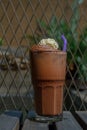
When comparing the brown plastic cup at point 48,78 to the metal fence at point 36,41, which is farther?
the metal fence at point 36,41

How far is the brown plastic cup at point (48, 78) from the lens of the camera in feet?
5.85

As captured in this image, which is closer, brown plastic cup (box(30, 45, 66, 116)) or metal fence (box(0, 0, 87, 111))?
brown plastic cup (box(30, 45, 66, 116))

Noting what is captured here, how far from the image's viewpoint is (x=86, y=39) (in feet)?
12.9

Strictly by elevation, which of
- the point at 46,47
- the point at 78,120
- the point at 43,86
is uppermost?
the point at 46,47

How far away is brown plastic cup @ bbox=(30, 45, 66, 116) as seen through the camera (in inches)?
70.2

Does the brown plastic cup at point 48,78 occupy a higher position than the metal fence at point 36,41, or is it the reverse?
the brown plastic cup at point 48,78

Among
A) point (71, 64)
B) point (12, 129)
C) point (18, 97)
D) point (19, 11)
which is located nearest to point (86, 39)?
point (71, 64)

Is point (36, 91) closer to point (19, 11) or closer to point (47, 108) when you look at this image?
point (47, 108)

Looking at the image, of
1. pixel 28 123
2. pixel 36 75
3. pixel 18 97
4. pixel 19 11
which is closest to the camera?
pixel 28 123

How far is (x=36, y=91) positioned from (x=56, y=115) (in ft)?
0.42

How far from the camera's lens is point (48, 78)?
180cm

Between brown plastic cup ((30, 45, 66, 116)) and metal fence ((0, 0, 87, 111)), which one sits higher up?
brown plastic cup ((30, 45, 66, 116))

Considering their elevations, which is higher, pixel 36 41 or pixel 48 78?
pixel 48 78

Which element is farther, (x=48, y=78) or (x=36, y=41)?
(x=36, y=41)
